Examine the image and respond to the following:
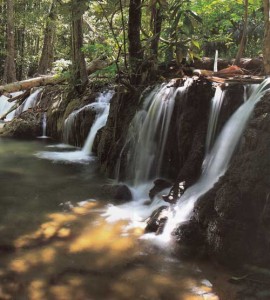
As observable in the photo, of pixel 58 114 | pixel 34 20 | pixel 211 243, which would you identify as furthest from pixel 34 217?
pixel 34 20

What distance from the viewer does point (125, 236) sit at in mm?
5102

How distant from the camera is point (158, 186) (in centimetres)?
672

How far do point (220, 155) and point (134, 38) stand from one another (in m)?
4.27

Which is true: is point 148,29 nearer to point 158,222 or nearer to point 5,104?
point 158,222

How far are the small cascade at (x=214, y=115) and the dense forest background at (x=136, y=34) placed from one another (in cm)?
92

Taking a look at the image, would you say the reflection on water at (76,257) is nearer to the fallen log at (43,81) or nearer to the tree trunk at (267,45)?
the tree trunk at (267,45)

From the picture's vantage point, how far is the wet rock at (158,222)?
5137 millimetres

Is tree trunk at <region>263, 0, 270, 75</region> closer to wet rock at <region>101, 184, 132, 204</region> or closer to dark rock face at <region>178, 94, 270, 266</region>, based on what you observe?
dark rock face at <region>178, 94, 270, 266</region>

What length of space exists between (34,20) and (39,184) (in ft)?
55.7

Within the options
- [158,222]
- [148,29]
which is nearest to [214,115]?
[158,222]

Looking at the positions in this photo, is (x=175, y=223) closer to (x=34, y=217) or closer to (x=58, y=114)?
(x=34, y=217)

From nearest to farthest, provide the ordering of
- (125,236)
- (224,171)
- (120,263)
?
1. (120,263)
2. (125,236)
3. (224,171)

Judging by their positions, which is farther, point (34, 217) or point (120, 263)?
point (34, 217)

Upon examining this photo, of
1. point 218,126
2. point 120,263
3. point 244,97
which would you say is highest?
→ point 244,97
